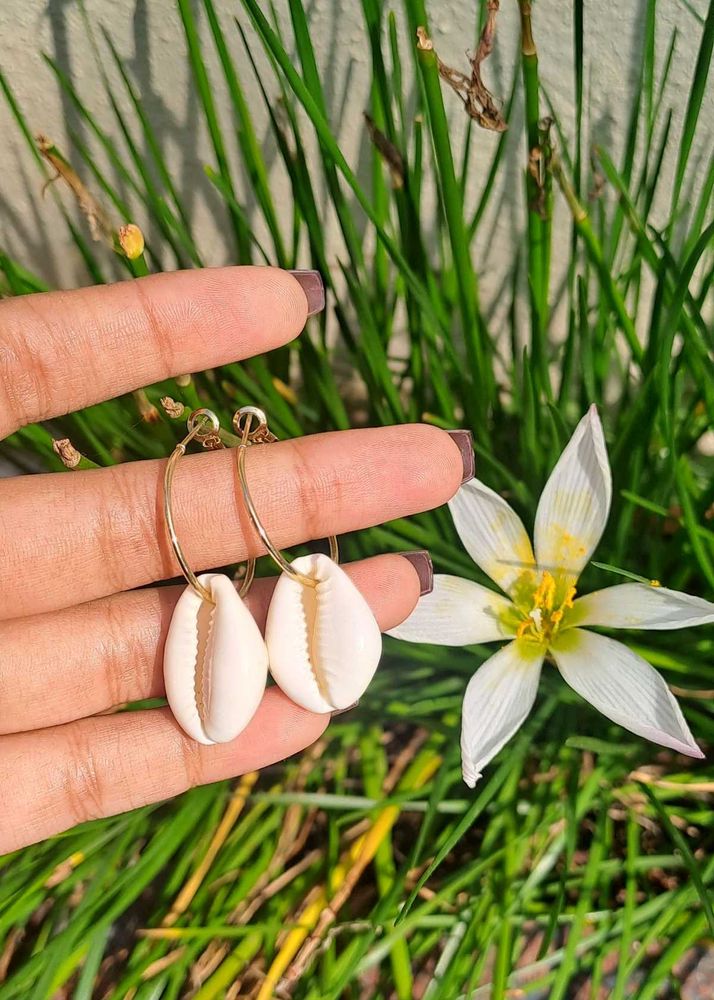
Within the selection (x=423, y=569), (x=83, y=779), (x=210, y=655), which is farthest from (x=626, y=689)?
(x=83, y=779)

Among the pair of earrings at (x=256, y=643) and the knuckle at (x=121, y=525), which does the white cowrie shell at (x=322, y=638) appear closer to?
the pair of earrings at (x=256, y=643)

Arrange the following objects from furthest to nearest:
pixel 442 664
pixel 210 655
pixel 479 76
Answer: pixel 442 664 → pixel 210 655 → pixel 479 76

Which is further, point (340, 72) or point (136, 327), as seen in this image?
point (340, 72)

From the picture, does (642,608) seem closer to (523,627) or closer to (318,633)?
(523,627)

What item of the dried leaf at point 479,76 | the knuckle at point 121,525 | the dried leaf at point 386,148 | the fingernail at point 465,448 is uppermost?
the dried leaf at point 479,76

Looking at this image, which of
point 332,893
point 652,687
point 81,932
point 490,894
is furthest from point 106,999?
point 652,687

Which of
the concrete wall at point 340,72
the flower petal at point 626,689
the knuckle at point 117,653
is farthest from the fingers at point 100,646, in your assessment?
the concrete wall at point 340,72

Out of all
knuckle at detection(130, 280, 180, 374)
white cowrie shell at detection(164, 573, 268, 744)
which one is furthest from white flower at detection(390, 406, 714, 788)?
knuckle at detection(130, 280, 180, 374)
